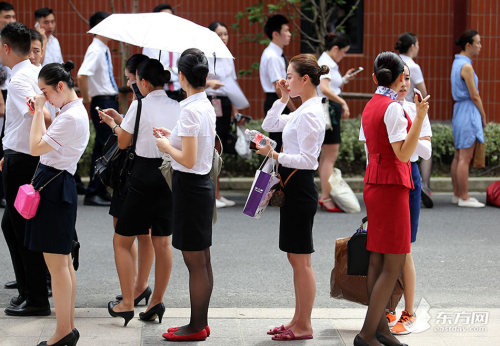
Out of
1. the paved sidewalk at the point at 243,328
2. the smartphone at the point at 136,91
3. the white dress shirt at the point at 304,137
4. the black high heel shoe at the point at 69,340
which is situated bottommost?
the paved sidewalk at the point at 243,328

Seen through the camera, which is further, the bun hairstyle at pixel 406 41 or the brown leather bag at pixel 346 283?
the bun hairstyle at pixel 406 41

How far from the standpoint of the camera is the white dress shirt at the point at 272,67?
930cm

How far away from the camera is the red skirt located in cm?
456

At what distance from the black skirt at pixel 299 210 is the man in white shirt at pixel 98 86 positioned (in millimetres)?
4670

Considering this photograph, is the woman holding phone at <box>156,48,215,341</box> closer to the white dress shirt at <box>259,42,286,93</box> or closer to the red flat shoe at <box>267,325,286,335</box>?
the red flat shoe at <box>267,325,286,335</box>

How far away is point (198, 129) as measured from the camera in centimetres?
465

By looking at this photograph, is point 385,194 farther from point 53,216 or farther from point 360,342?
point 53,216

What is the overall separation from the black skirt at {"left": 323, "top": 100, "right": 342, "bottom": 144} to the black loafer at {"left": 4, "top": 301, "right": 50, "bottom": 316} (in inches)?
187

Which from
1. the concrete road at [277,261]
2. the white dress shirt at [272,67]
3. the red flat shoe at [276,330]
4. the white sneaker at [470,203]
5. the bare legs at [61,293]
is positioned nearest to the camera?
the bare legs at [61,293]

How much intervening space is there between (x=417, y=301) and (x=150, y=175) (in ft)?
7.58

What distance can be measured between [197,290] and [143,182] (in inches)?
32.7

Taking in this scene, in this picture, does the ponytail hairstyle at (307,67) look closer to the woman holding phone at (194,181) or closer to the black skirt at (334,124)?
the woman holding phone at (194,181)

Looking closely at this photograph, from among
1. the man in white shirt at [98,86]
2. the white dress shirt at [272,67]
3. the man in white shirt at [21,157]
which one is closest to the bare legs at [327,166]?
the white dress shirt at [272,67]

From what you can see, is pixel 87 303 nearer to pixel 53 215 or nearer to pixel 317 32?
pixel 53 215
